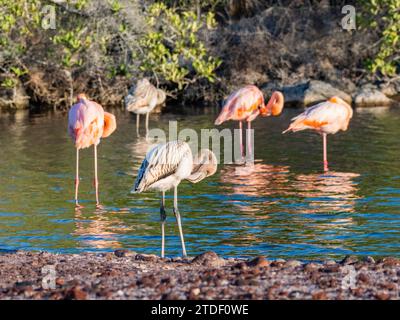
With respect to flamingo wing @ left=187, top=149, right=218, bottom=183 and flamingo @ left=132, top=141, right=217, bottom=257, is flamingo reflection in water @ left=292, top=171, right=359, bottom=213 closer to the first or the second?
flamingo wing @ left=187, top=149, right=218, bottom=183

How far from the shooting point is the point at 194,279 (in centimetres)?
608

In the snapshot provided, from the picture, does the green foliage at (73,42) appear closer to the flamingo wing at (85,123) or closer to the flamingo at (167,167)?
the flamingo wing at (85,123)

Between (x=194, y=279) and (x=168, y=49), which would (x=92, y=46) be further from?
(x=194, y=279)

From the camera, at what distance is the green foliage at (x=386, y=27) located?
19.8m

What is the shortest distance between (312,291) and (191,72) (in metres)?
16.5

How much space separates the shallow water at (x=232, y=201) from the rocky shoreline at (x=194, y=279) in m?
1.19

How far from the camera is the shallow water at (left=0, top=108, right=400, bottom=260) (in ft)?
28.1

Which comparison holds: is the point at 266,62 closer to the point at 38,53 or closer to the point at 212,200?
the point at 38,53

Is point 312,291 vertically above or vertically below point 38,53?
below

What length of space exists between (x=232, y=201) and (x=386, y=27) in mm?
11559

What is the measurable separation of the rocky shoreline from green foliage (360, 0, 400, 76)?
43.7 ft

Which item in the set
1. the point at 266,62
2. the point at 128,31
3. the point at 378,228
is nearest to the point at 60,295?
the point at 378,228

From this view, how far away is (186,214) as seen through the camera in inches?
394

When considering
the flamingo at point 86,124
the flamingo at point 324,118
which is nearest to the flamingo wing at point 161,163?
the flamingo at point 86,124
